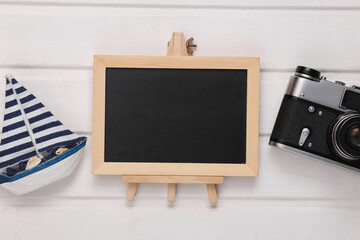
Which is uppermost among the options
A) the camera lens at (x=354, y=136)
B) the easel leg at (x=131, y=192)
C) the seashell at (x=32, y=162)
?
the camera lens at (x=354, y=136)

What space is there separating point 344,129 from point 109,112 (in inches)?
17.2

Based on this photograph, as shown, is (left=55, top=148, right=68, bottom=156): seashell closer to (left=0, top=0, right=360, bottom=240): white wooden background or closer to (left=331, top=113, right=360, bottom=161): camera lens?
(left=0, top=0, right=360, bottom=240): white wooden background

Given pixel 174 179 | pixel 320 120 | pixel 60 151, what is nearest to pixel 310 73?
pixel 320 120

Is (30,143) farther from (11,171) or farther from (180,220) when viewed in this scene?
(180,220)

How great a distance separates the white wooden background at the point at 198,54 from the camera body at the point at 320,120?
57 mm

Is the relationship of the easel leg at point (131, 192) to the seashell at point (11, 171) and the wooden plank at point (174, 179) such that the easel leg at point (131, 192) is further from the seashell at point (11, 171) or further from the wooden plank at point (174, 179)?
the seashell at point (11, 171)

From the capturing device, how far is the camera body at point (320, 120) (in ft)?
1.95

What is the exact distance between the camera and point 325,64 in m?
0.66

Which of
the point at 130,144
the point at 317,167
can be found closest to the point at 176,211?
the point at 130,144

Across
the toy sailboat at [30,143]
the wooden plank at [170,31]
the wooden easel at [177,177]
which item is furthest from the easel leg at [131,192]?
the wooden plank at [170,31]

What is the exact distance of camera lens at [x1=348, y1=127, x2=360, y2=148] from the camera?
60cm

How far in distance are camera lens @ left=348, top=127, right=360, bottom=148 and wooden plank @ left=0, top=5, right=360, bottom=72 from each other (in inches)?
5.6

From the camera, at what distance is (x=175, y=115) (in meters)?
0.63

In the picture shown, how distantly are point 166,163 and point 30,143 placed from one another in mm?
266
